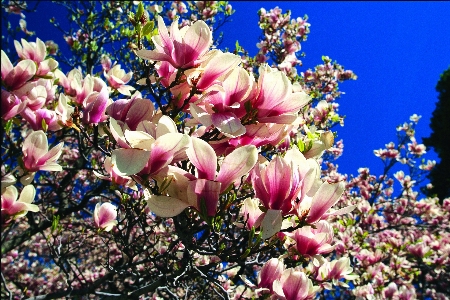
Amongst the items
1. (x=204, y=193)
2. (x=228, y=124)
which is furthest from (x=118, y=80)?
(x=204, y=193)

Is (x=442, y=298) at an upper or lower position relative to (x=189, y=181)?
upper

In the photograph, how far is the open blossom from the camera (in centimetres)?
108

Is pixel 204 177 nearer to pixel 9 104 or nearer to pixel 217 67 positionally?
pixel 217 67

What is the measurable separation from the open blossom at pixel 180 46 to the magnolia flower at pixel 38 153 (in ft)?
2.13

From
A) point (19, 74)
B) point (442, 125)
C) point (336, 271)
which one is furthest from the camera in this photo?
point (442, 125)

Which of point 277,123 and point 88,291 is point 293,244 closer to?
point 277,123

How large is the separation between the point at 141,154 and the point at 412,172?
20.5 ft

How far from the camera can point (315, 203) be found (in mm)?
1032

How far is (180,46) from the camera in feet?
3.58

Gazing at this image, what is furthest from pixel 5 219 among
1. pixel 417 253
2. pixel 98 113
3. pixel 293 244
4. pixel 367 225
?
pixel 367 225

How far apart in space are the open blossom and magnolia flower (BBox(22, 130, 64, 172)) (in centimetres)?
65

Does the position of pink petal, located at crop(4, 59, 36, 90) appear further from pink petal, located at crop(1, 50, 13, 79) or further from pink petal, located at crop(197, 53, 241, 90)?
pink petal, located at crop(197, 53, 241, 90)

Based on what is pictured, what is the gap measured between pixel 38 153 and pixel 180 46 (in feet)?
2.71

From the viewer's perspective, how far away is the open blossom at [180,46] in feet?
3.54
